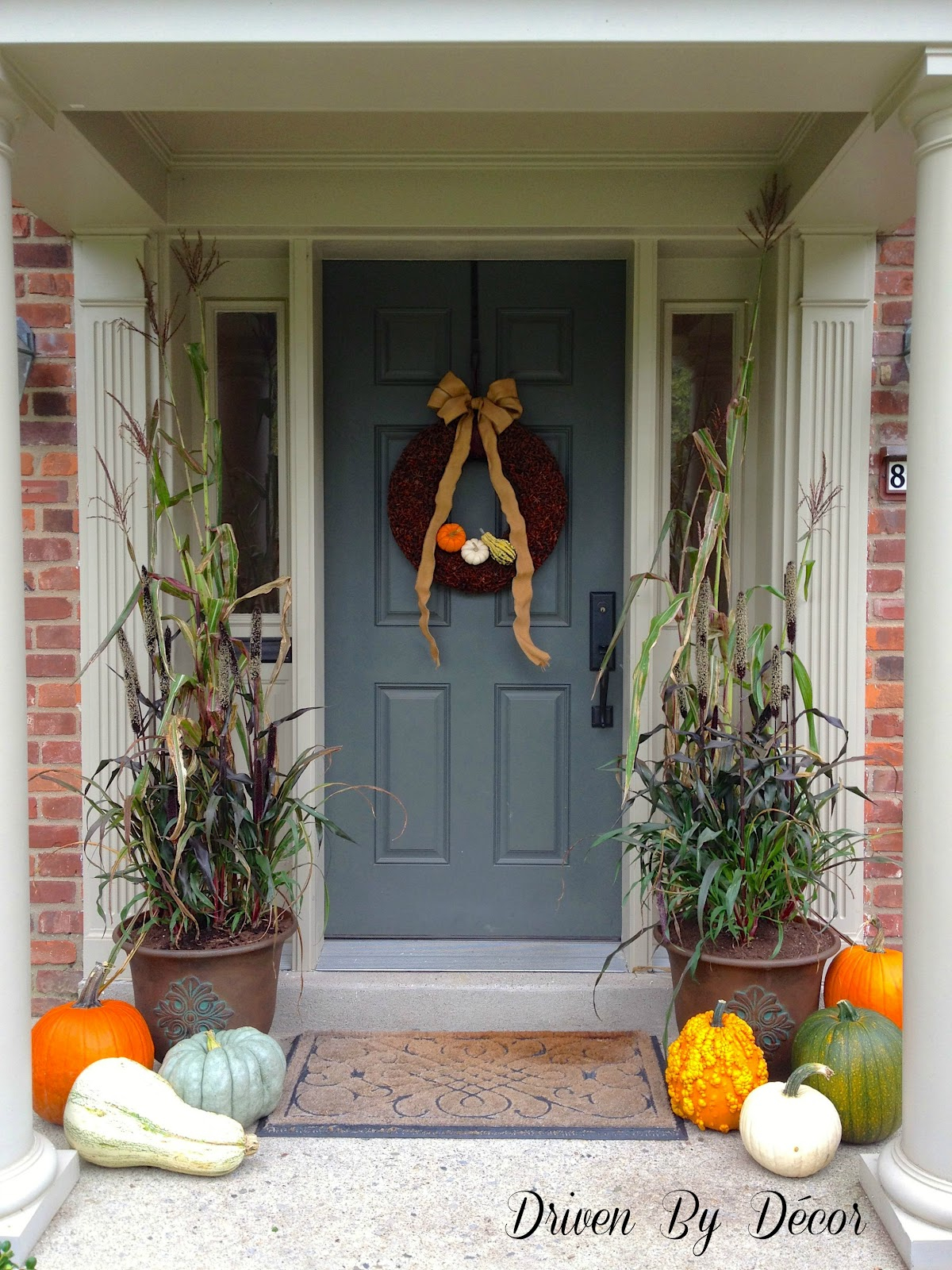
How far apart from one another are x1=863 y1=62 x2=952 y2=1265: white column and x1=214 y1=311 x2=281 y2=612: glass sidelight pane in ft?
5.83

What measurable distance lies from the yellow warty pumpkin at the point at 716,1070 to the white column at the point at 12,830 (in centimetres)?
128

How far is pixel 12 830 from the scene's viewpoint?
1995 millimetres

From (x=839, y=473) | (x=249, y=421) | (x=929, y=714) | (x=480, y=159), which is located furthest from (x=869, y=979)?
(x=480, y=159)

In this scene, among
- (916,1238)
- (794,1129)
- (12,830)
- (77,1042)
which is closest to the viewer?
(916,1238)

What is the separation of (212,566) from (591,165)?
4.81 feet

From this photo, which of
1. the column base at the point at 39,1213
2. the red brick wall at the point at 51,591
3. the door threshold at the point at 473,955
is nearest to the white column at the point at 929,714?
the door threshold at the point at 473,955

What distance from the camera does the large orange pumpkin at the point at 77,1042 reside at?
2348 mm

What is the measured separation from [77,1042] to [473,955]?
1135 millimetres

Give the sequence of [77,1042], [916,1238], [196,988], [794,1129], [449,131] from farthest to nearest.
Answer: [449,131]
[196,988]
[77,1042]
[794,1129]
[916,1238]

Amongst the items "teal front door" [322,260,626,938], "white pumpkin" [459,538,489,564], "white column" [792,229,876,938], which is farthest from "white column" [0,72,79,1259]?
"white column" [792,229,876,938]

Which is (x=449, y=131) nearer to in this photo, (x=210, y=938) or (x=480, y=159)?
(x=480, y=159)

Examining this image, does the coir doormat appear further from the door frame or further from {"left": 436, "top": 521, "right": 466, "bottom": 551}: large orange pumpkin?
{"left": 436, "top": 521, "right": 466, "bottom": 551}: large orange pumpkin

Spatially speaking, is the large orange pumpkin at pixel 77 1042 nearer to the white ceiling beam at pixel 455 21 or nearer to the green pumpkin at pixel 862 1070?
the green pumpkin at pixel 862 1070

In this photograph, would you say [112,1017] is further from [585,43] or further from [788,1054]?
[585,43]
